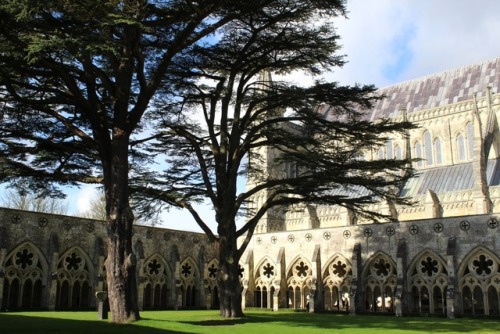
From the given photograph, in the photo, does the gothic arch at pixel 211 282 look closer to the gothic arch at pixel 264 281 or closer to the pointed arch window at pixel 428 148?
the gothic arch at pixel 264 281

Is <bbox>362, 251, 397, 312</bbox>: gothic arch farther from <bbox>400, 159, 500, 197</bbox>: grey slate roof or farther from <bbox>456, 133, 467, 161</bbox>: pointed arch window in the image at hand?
<bbox>456, 133, 467, 161</bbox>: pointed arch window

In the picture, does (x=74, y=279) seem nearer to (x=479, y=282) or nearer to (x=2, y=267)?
(x=2, y=267)

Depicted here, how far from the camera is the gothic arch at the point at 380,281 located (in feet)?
72.1

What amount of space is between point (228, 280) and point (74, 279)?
9.28 metres

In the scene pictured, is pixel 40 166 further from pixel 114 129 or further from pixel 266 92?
pixel 266 92

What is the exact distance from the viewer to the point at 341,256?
2383 centimetres

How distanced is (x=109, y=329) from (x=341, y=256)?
51.2ft

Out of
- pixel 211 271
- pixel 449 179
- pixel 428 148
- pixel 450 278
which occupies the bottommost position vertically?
pixel 450 278

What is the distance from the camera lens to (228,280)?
14.7 metres

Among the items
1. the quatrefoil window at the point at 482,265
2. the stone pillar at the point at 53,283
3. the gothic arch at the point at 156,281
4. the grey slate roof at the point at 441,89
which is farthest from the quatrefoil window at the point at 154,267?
the grey slate roof at the point at 441,89

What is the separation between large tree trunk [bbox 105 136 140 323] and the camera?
11266 millimetres

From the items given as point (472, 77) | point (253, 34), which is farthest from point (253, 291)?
point (472, 77)

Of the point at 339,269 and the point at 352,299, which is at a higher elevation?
the point at 339,269

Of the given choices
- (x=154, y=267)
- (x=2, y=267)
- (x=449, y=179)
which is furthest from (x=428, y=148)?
(x=2, y=267)
